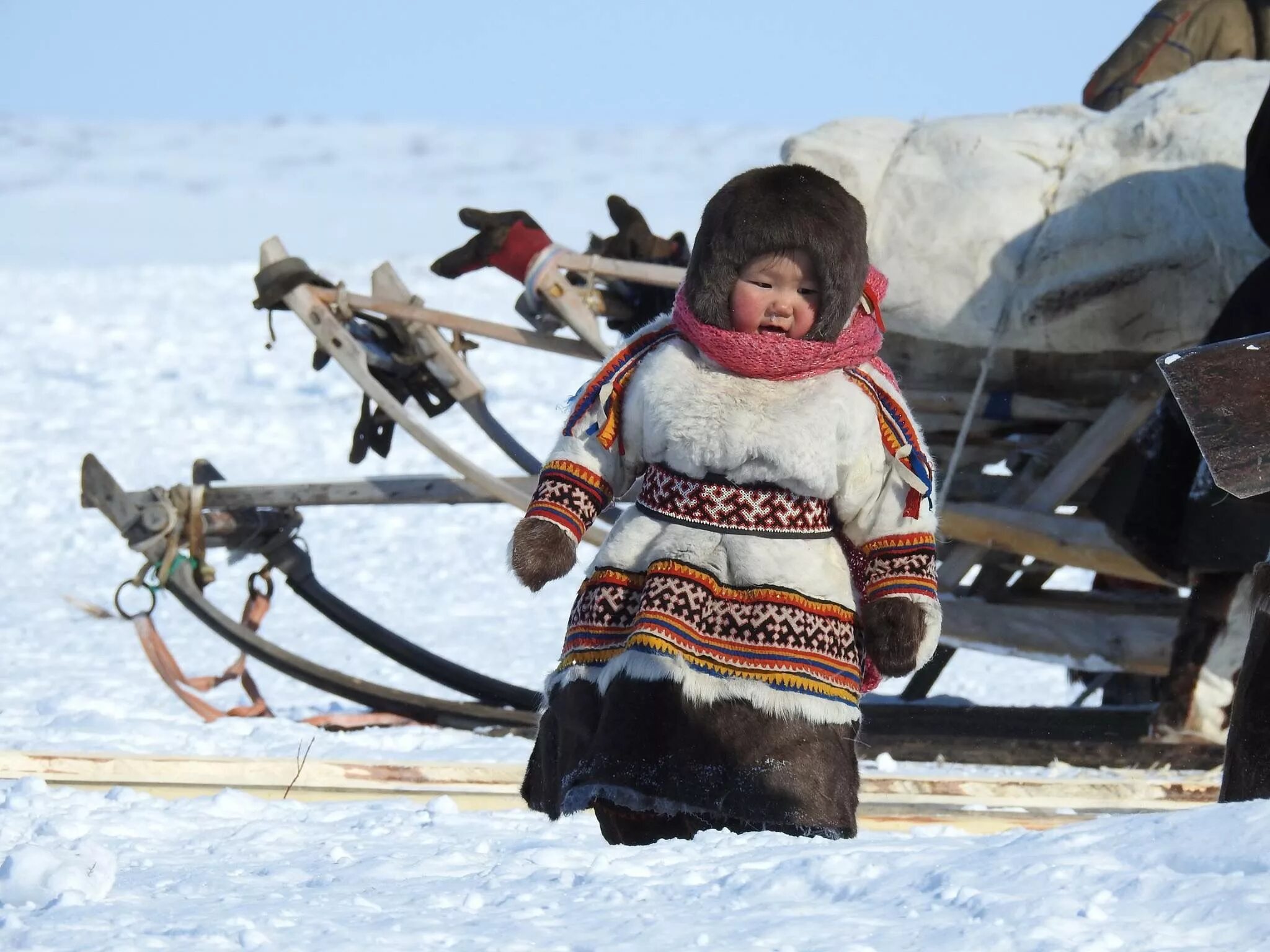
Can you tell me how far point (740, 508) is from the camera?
2.92m

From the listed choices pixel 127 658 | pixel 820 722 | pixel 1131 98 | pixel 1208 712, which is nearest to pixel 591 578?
pixel 820 722

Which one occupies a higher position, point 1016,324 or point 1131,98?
point 1131,98

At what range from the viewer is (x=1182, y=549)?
444 centimetres

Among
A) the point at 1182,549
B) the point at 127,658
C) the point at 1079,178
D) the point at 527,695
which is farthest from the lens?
the point at 127,658

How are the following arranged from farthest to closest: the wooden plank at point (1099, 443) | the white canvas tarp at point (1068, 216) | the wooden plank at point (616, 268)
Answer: the wooden plank at point (616, 268) < the wooden plank at point (1099, 443) < the white canvas tarp at point (1068, 216)

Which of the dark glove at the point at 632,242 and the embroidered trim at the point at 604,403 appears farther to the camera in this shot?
the dark glove at the point at 632,242

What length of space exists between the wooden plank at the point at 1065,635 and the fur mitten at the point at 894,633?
7.35 feet

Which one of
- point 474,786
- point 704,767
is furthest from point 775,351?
point 474,786

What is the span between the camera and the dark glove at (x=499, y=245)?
4.95 metres

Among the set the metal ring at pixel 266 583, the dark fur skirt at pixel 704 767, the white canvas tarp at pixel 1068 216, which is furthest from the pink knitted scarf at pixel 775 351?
the metal ring at pixel 266 583

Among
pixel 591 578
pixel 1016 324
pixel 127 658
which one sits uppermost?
pixel 1016 324

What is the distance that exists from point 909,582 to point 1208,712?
2045 millimetres

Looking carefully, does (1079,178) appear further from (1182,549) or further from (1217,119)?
(1182,549)

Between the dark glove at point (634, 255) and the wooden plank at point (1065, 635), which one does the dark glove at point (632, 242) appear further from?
the wooden plank at point (1065, 635)
